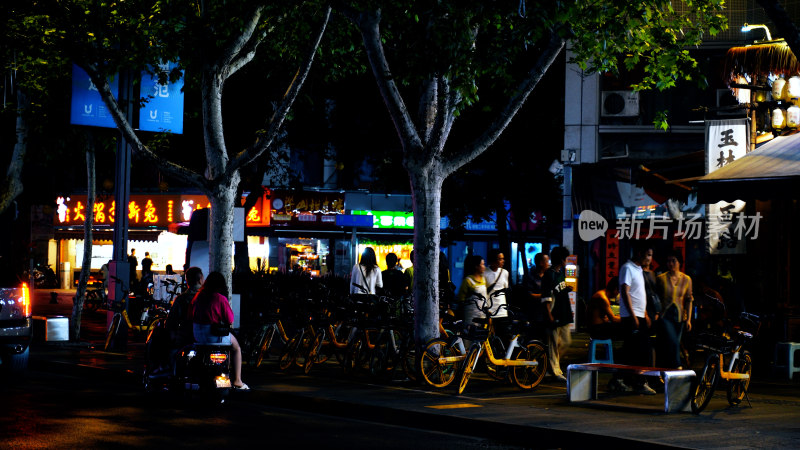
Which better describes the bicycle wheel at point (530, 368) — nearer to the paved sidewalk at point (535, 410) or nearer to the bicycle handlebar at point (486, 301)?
the paved sidewalk at point (535, 410)

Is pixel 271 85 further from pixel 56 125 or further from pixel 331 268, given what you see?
pixel 331 268

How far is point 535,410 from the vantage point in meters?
11.7

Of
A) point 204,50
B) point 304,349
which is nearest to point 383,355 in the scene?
point 304,349

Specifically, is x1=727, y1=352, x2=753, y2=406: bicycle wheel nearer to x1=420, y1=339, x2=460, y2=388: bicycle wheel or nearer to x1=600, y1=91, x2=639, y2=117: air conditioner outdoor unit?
x1=420, y1=339, x2=460, y2=388: bicycle wheel

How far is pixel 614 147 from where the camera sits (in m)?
26.5

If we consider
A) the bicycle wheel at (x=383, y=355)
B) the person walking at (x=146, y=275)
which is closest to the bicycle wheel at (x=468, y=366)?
the bicycle wheel at (x=383, y=355)

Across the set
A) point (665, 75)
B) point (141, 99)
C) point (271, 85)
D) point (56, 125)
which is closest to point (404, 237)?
point (271, 85)

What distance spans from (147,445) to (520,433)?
362 cm

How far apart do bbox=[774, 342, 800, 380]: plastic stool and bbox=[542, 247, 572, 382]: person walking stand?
355 cm

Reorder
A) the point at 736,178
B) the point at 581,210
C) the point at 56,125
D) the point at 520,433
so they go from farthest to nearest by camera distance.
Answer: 1. the point at 581,210
2. the point at 56,125
3. the point at 736,178
4. the point at 520,433

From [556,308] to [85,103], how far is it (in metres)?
9.58

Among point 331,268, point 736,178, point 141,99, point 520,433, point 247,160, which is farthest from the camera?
point 331,268

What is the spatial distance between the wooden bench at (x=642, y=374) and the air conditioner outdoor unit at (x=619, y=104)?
14.9m

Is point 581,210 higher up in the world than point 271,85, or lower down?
lower down
